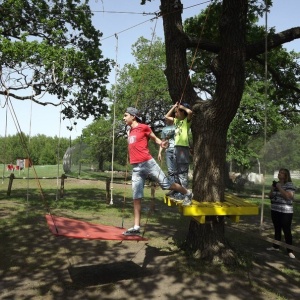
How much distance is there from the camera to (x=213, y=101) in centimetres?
650

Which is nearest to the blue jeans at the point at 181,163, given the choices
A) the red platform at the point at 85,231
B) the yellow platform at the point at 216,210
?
the yellow platform at the point at 216,210

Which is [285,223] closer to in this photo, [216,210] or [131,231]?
[216,210]

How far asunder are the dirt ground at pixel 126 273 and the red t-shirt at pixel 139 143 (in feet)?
6.70

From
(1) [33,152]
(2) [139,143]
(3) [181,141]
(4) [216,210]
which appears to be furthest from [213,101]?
(1) [33,152]

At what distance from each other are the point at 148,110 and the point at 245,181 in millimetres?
11826

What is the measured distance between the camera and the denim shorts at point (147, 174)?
546 cm

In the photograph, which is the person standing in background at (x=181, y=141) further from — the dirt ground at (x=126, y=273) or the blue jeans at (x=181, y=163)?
the dirt ground at (x=126, y=273)

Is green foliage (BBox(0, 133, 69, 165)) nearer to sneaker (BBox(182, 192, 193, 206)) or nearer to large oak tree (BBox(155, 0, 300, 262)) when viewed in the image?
large oak tree (BBox(155, 0, 300, 262))

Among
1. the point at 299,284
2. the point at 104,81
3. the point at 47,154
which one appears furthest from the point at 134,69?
the point at 47,154

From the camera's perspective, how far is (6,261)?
655cm

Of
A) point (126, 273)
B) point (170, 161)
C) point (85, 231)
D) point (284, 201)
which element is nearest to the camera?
point (85, 231)

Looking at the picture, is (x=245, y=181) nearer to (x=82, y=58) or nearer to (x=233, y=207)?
(x=82, y=58)

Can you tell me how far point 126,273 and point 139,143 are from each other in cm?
236

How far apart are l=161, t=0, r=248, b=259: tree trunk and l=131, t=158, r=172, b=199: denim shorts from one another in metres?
1.33
